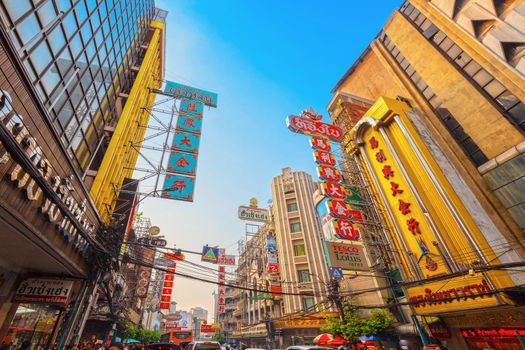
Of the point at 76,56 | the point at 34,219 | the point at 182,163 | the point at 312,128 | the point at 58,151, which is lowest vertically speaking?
the point at 34,219

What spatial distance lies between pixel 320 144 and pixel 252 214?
82.7 feet

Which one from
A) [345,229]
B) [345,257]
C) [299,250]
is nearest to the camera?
[345,257]

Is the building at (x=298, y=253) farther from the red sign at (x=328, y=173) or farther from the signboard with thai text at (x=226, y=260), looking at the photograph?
the red sign at (x=328, y=173)

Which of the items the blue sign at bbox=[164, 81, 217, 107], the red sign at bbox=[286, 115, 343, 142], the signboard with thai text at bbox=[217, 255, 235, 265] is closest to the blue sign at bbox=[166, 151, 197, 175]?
the blue sign at bbox=[164, 81, 217, 107]

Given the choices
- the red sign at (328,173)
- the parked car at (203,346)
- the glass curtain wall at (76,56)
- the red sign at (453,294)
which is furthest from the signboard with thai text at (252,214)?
the red sign at (453,294)

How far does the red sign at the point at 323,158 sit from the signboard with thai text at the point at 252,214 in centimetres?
2472

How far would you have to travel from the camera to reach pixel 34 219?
5.60 m

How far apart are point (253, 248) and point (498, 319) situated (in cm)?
4359

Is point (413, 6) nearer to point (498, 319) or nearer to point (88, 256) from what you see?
point (498, 319)

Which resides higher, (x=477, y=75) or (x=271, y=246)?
(x=477, y=75)

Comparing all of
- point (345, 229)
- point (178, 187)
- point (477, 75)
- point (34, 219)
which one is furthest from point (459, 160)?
point (34, 219)

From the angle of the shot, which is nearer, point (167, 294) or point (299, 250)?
point (167, 294)

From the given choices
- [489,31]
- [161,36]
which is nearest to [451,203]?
[489,31]

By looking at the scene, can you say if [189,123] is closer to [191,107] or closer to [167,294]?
[191,107]
